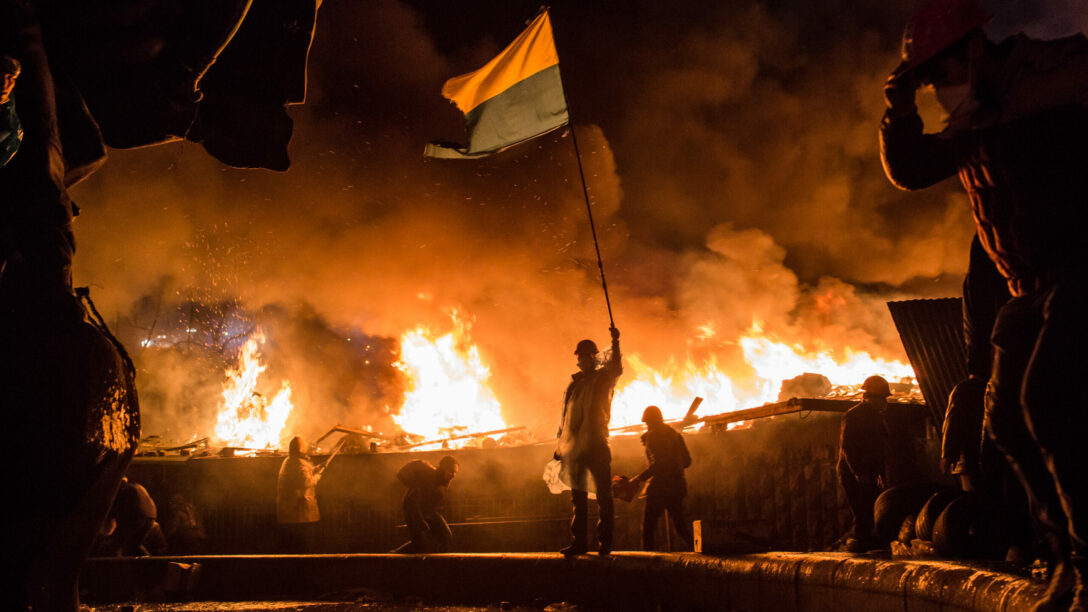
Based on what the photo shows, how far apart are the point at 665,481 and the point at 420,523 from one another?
11.8 feet

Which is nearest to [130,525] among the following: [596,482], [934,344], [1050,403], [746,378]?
[596,482]

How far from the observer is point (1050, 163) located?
203 centimetres

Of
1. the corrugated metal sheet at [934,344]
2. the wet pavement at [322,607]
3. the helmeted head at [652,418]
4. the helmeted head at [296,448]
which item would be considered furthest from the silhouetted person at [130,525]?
the corrugated metal sheet at [934,344]

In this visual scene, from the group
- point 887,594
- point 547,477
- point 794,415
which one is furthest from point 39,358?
point 794,415

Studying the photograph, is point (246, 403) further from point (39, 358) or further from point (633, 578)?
point (39, 358)

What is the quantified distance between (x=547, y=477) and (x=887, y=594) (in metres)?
4.33

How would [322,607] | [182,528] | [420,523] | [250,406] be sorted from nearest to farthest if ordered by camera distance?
[322,607], [420,523], [182,528], [250,406]

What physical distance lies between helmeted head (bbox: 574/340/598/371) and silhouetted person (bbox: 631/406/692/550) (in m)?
1.80

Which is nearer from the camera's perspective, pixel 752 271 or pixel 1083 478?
pixel 1083 478

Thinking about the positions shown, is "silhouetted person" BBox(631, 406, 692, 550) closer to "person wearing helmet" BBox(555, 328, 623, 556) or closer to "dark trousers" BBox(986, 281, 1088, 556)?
"person wearing helmet" BBox(555, 328, 623, 556)

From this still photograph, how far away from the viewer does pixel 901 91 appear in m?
2.39

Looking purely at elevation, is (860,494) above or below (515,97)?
below

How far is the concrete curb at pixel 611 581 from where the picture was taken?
9.22 ft

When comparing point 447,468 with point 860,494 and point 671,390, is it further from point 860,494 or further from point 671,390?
point 671,390
